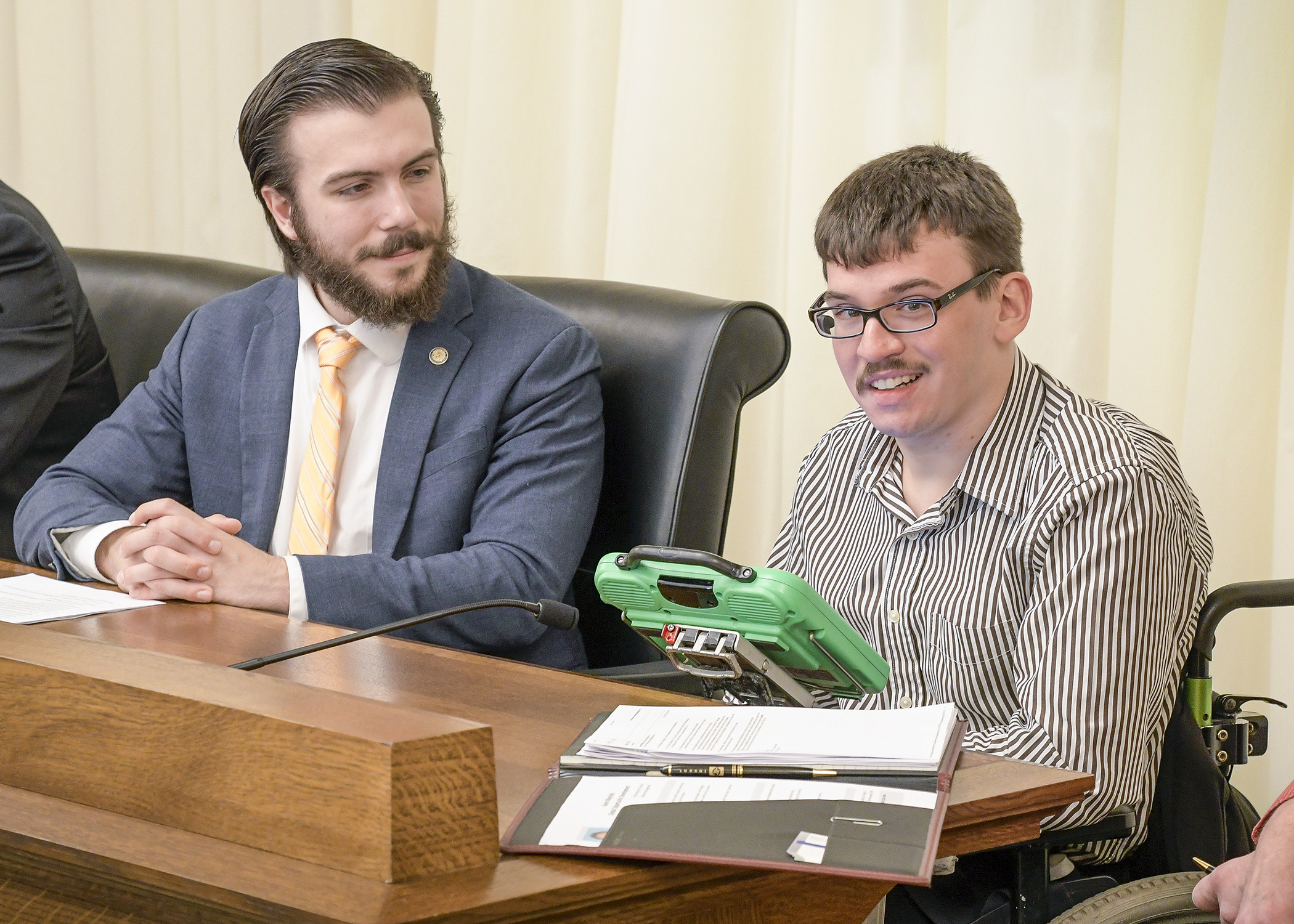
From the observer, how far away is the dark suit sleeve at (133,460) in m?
1.72

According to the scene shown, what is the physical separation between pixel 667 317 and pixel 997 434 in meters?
0.55

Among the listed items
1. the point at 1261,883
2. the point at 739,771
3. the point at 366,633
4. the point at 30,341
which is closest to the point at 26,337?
the point at 30,341

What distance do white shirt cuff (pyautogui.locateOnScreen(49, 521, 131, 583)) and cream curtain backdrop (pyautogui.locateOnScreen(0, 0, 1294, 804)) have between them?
1.13 m

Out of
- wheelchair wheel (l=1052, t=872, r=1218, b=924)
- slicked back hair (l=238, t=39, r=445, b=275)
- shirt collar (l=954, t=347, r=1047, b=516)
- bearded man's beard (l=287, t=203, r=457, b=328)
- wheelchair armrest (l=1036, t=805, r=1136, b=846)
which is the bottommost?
wheelchair wheel (l=1052, t=872, r=1218, b=924)

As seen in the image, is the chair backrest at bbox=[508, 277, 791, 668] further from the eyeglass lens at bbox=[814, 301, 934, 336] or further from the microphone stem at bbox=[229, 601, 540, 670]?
the microphone stem at bbox=[229, 601, 540, 670]

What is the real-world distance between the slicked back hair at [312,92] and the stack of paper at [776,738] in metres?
1.08

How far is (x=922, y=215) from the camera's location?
137cm

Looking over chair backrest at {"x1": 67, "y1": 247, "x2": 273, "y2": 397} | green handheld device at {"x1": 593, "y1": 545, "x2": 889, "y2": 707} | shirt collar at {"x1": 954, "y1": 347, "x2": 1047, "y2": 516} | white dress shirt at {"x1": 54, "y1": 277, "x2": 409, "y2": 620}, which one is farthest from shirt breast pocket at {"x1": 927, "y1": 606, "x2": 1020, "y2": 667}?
chair backrest at {"x1": 67, "y1": 247, "x2": 273, "y2": 397}

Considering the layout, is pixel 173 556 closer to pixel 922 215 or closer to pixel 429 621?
pixel 429 621

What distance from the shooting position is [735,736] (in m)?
0.93

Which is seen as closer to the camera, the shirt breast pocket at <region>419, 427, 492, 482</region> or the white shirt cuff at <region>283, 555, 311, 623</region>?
the white shirt cuff at <region>283, 555, 311, 623</region>

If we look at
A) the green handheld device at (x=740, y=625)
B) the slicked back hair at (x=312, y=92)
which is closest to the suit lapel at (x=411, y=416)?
the slicked back hair at (x=312, y=92)

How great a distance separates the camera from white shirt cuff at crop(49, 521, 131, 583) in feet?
5.15

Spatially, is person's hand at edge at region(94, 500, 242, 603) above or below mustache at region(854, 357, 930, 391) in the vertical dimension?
below
